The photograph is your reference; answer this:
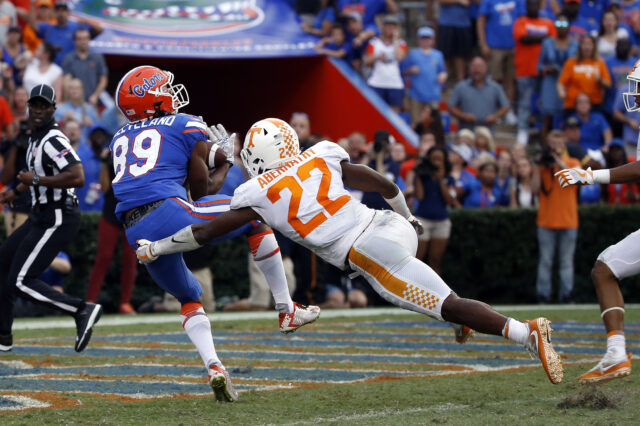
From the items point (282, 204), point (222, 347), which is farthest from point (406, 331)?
point (282, 204)

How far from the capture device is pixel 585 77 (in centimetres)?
1474

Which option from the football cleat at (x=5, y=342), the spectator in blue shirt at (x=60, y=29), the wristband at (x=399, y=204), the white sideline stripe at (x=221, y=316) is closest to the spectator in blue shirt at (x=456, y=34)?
the spectator in blue shirt at (x=60, y=29)

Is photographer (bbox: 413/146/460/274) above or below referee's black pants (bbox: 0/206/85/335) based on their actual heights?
below

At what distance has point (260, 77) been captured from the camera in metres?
17.5

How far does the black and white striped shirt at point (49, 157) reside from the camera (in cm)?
761

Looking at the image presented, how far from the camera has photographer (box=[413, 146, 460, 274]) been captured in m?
12.2

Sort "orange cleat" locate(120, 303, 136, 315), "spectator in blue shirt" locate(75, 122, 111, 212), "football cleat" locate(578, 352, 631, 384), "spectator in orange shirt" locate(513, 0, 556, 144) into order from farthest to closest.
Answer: "spectator in orange shirt" locate(513, 0, 556, 144)
"spectator in blue shirt" locate(75, 122, 111, 212)
"orange cleat" locate(120, 303, 136, 315)
"football cleat" locate(578, 352, 631, 384)

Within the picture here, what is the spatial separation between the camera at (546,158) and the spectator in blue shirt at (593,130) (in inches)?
97.8

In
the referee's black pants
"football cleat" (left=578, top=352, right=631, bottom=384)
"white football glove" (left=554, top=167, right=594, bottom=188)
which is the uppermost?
"white football glove" (left=554, top=167, right=594, bottom=188)

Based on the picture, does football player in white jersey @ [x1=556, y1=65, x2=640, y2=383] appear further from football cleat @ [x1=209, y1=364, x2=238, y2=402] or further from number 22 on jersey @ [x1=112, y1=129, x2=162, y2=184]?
number 22 on jersey @ [x1=112, y1=129, x2=162, y2=184]

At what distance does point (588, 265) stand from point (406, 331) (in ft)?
15.7

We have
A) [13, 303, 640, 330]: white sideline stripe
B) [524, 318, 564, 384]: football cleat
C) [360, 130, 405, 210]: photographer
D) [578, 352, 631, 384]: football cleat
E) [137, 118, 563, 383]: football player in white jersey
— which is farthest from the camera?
[360, 130, 405, 210]: photographer

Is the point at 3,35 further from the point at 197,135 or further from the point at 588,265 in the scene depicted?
the point at 197,135

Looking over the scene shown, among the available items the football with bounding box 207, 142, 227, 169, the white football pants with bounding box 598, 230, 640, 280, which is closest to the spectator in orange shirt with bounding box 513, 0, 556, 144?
the white football pants with bounding box 598, 230, 640, 280
